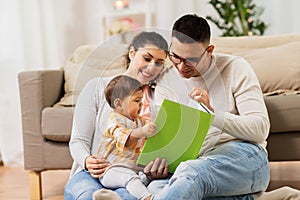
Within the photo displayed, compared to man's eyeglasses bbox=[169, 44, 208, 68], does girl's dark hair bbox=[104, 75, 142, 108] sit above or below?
below

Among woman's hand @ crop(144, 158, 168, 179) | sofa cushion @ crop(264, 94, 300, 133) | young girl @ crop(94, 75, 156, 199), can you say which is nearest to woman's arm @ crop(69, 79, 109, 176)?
young girl @ crop(94, 75, 156, 199)

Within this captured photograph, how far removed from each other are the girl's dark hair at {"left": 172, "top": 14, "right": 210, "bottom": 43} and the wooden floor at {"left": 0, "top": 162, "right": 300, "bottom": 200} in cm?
105

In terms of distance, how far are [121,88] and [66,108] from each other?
29.7 inches

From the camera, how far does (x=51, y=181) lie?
113 inches

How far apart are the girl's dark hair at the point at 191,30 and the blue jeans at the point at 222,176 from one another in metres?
0.34

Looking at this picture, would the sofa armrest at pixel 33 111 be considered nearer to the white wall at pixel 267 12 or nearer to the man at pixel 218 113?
the man at pixel 218 113

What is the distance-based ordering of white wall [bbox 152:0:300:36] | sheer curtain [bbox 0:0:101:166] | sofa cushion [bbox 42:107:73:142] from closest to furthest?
sofa cushion [bbox 42:107:73:142]
sheer curtain [bbox 0:0:101:166]
white wall [bbox 152:0:300:36]

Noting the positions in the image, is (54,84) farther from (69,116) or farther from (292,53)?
(292,53)

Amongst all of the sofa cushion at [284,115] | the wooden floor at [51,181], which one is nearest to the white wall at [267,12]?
the wooden floor at [51,181]

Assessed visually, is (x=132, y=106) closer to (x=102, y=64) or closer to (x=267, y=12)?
(x=102, y=64)

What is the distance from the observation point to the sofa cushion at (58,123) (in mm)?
2283

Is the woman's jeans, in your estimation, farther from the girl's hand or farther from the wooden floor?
the wooden floor

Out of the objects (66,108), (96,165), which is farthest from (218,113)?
(66,108)

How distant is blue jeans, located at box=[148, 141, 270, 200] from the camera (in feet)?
4.80
